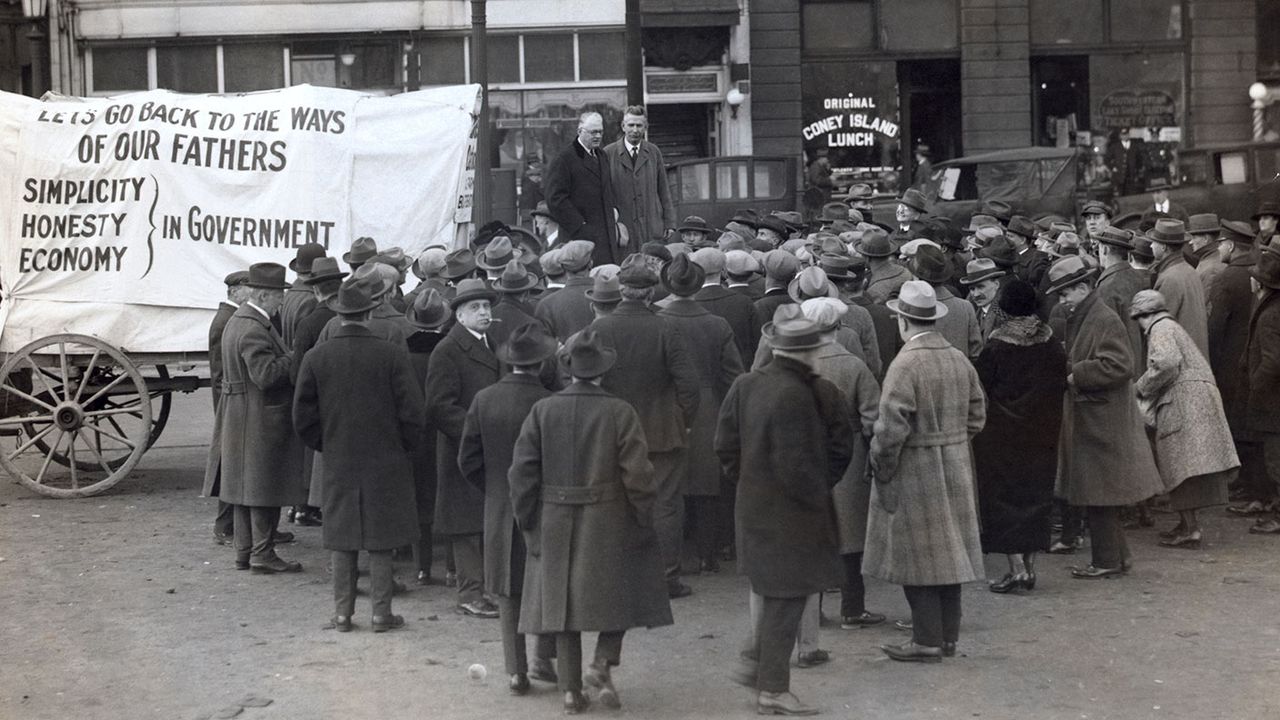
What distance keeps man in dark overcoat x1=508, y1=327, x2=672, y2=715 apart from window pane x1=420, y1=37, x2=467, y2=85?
19780mm

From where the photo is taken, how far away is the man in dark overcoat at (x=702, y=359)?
31.0ft

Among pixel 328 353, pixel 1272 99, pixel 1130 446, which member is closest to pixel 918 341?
pixel 1130 446

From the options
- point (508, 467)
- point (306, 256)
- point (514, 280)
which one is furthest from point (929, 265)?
point (306, 256)

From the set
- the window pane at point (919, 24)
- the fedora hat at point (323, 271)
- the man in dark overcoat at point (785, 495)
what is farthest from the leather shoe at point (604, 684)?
the window pane at point (919, 24)

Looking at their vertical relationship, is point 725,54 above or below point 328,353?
above

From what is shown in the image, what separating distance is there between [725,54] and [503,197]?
6726 mm

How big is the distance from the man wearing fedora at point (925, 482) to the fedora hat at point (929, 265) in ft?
4.72

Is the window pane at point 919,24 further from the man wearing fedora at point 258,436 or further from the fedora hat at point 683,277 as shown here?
the man wearing fedora at point 258,436

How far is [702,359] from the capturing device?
31.1ft

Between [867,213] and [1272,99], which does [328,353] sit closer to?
[867,213]

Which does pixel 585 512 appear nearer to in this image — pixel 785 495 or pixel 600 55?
pixel 785 495

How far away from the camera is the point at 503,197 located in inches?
880

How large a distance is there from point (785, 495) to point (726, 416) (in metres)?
0.45

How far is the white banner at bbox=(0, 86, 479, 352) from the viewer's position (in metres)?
12.1
